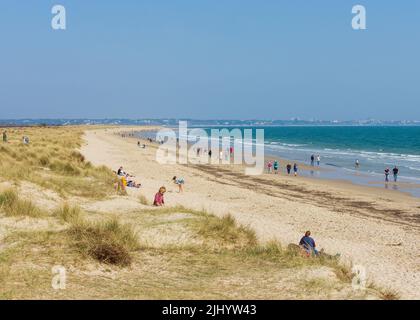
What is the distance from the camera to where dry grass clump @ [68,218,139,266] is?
365 inches

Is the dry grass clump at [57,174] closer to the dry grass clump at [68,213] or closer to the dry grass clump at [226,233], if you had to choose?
the dry grass clump at [68,213]

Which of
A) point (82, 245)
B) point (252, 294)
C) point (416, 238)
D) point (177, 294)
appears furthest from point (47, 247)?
point (416, 238)

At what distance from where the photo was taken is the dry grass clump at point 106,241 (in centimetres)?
927

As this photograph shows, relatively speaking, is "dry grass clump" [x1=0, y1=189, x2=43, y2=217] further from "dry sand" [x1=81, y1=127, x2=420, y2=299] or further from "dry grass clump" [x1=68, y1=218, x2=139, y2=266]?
"dry sand" [x1=81, y1=127, x2=420, y2=299]

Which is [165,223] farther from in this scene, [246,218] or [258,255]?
[246,218]

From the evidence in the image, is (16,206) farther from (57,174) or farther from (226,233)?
(57,174)

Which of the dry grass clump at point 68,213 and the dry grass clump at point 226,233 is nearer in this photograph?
the dry grass clump at point 226,233

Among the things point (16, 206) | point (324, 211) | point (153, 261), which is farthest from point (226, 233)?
point (324, 211)

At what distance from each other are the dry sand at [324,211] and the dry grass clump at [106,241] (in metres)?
3.99

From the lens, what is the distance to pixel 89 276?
862cm

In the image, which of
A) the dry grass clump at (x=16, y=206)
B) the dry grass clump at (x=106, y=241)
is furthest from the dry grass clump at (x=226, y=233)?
the dry grass clump at (x=16, y=206)

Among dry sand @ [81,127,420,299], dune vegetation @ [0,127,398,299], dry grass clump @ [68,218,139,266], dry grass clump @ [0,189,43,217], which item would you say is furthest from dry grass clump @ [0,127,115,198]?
dry grass clump @ [68,218,139,266]

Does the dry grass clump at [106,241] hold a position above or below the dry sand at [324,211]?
above

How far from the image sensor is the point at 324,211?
2186cm
